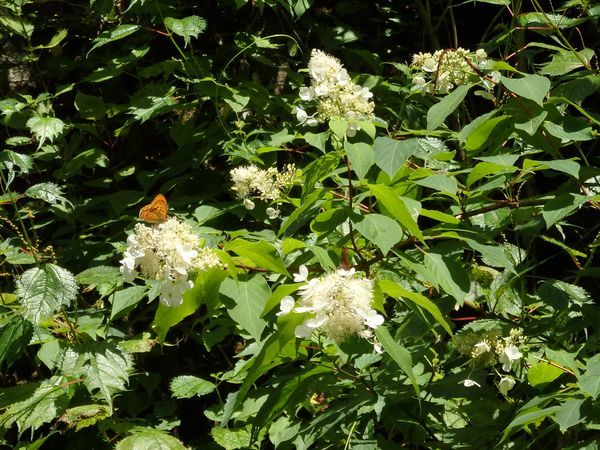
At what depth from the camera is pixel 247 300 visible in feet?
4.56

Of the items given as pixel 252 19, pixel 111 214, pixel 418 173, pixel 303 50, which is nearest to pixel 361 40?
pixel 303 50

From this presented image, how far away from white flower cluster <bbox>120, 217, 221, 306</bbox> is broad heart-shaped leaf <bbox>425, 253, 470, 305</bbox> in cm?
44

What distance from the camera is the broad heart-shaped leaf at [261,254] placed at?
54.9 inches

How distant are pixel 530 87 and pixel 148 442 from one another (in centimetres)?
138

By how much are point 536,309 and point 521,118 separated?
0.75m

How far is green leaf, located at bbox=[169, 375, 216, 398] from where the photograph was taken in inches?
93.0

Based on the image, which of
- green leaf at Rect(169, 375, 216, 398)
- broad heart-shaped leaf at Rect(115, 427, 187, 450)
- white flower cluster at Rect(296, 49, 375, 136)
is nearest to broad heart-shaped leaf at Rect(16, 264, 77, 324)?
broad heart-shaped leaf at Rect(115, 427, 187, 450)

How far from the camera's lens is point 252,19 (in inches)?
125

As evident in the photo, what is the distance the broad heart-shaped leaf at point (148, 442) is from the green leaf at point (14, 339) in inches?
15.1

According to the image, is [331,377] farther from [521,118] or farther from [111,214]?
[111,214]

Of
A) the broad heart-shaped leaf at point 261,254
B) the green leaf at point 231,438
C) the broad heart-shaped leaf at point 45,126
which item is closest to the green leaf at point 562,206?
the broad heart-shaped leaf at point 261,254

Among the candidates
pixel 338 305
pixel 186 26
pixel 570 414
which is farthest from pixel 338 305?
pixel 186 26

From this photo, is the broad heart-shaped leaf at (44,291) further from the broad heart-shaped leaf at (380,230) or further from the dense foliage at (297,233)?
the broad heart-shaped leaf at (380,230)

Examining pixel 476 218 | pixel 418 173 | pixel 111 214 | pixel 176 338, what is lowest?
pixel 176 338
